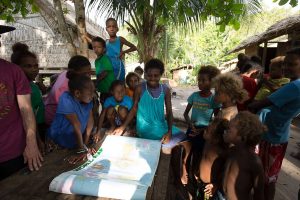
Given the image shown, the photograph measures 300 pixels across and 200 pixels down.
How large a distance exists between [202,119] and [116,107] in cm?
101

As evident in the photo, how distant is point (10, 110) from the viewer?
1625 millimetres

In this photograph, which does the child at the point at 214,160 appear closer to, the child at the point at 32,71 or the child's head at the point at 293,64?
the child's head at the point at 293,64

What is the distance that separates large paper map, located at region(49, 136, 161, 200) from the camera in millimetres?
1290

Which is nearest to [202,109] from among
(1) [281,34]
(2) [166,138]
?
(2) [166,138]

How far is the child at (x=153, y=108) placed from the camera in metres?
2.42

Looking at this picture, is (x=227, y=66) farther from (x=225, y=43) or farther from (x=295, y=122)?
(x=295, y=122)

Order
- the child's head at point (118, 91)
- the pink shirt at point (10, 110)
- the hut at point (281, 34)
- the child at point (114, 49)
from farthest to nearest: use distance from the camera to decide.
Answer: the hut at point (281, 34) → the child at point (114, 49) → the child's head at point (118, 91) → the pink shirt at point (10, 110)

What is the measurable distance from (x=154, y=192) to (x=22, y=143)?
3.26ft

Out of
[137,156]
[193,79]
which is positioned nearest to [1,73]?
[137,156]

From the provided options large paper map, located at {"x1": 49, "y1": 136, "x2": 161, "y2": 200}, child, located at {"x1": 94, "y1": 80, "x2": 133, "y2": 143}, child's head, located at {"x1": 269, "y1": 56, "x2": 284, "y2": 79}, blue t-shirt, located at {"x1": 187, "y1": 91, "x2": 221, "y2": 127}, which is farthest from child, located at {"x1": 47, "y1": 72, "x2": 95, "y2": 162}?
child's head, located at {"x1": 269, "y1": 56, "x2": 284, "y2": 79}

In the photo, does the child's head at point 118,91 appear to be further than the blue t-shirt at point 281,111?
Yes

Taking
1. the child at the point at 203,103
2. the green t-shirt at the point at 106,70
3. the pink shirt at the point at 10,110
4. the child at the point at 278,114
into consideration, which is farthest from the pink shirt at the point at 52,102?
the child at the point at 278,114

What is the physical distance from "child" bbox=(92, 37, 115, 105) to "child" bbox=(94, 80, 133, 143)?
1.25 feet

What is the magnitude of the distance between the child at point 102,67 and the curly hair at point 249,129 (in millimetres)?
1971
